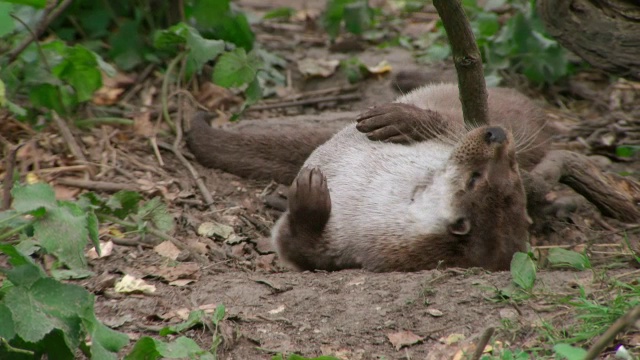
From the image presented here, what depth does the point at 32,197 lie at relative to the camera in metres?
2.40

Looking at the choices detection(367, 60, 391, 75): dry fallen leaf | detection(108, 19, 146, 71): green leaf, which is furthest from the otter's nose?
detection(108, 19, 146, 71): green leaf

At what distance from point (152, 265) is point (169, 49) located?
1.91 meters

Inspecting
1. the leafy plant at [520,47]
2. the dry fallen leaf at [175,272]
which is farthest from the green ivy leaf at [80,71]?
the leafy plant at [520,47]

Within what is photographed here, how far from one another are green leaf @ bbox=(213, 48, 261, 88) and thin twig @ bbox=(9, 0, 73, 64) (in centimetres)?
86

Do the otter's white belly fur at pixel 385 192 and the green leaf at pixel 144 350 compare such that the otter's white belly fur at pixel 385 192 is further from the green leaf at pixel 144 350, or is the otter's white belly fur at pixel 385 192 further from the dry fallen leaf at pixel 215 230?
the green leaf at pixel 144 350

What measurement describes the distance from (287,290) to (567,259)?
3.46ft

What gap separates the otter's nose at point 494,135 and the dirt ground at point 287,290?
517 mm

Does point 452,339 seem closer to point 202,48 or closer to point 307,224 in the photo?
point 307,224

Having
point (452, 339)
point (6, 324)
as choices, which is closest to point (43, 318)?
point (6, 324)

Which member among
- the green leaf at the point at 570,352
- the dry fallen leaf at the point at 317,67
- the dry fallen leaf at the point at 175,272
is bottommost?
the dry fallen leaf at the point at 317,67

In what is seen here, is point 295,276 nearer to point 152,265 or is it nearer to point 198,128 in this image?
point 152,265

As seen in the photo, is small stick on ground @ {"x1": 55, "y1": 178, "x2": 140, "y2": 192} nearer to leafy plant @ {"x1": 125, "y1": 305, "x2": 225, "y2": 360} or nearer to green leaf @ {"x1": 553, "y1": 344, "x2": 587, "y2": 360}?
leafy plant @ {"x1": 125, "y1": 305, "x2": 225, "y2": 360}

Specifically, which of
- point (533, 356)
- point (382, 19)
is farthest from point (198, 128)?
point (382, 19)

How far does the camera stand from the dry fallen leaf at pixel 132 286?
3098 mm
